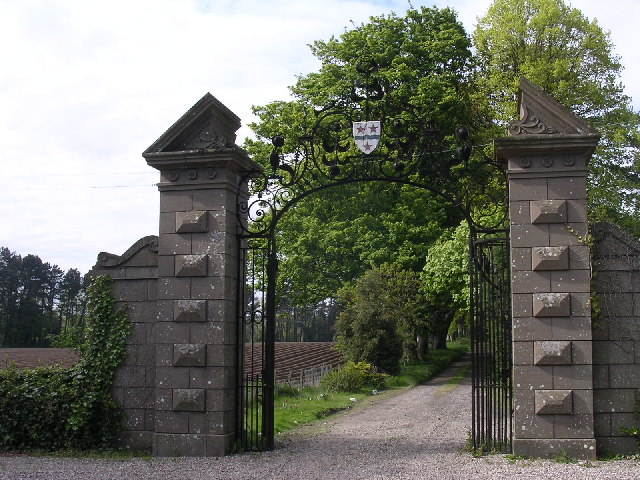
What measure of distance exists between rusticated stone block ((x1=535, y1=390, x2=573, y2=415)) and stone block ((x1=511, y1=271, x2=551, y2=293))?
4.09 feet

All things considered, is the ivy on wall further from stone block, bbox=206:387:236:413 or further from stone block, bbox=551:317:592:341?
stone block, bbox=551:317:592:341

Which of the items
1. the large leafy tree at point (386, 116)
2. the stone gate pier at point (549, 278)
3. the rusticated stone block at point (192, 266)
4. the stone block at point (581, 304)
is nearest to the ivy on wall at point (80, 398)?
the rusticated stone block at point (192, 266)

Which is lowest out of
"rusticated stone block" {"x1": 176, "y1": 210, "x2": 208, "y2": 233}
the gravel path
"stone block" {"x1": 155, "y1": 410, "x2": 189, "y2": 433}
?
the gravel path

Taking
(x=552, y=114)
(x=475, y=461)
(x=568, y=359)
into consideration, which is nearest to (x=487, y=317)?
(x=568, y=359)

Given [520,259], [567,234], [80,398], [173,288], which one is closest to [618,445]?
[520,259]

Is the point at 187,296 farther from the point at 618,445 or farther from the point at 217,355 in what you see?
the point at 618,445

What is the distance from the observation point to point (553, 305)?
8.45m

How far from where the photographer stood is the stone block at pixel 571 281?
8484 millimetres

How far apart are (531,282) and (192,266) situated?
436 centimetres

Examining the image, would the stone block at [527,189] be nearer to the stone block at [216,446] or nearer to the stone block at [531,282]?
the stone block at [531,282]

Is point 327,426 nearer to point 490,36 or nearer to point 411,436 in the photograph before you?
point 411,436

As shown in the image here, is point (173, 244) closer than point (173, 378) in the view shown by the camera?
No

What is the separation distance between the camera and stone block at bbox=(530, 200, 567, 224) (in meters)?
8.60

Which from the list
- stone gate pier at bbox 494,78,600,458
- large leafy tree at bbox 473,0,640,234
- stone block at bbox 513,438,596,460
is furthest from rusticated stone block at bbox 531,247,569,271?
large leafy tree at bbox 473,0,640,234
